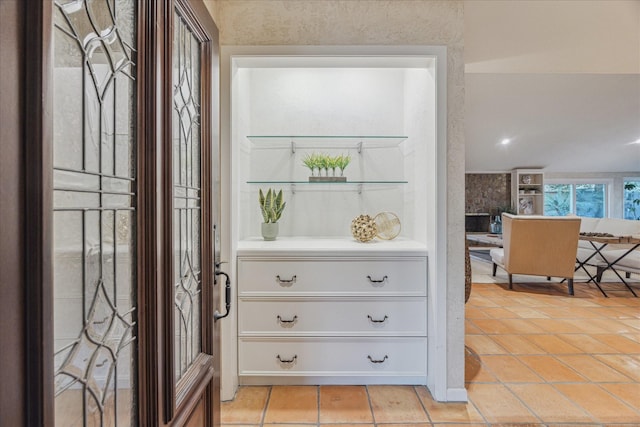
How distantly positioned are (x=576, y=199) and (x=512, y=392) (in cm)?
1013

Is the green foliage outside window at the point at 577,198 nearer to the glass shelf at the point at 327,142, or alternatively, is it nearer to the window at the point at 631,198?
the window at the point at 631,198

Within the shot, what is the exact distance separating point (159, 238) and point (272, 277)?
4.44 ft

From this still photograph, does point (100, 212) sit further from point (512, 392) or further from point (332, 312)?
point (512, 392)

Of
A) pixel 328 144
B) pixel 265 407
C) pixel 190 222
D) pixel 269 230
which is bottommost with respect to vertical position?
pixel 265 407

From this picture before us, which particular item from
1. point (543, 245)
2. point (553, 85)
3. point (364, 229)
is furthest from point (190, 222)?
point (553, 85)

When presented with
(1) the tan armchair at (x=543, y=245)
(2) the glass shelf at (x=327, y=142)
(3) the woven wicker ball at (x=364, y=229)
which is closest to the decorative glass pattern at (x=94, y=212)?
(3) the woven wicker ball at (x=364, y=229)

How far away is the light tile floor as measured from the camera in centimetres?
191

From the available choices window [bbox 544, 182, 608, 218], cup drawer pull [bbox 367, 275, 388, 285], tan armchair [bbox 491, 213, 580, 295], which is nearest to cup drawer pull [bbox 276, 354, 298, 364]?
cup drawer pull [bbox 367, 275, 388, 285]

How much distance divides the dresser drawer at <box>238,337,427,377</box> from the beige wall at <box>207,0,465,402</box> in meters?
0.33

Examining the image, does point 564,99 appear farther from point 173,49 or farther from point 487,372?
point 173,49

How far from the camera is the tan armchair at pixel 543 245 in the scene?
4277 mm

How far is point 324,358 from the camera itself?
219 cm

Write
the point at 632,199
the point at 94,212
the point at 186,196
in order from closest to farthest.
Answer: the point at 94,212 → the point at 186,196 → the point at 632,199

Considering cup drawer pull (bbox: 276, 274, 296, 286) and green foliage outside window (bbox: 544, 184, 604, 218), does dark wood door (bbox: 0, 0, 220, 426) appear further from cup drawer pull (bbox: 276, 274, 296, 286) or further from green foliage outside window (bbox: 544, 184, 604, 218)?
green foliage outside window (bbox: 544, 184, 604, 218)
